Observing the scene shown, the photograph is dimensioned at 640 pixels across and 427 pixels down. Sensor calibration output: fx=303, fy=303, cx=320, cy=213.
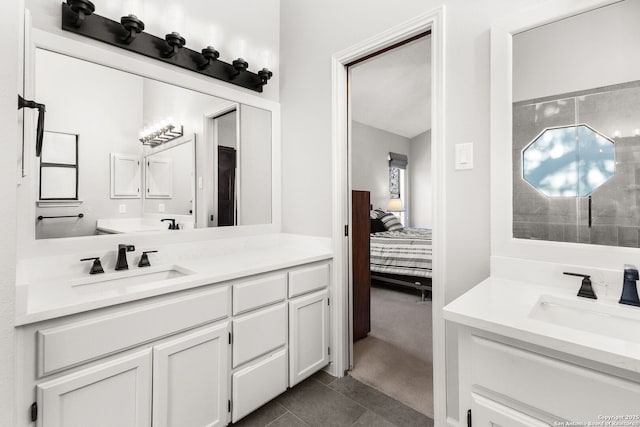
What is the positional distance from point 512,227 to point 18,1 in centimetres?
190

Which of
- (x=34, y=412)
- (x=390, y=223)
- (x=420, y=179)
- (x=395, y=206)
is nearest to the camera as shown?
(x=34, y=412)

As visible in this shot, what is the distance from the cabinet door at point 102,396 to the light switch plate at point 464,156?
5.41ft

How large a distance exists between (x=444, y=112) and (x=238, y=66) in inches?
55.3

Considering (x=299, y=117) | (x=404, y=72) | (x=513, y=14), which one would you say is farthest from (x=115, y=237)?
(x=404, y=72)

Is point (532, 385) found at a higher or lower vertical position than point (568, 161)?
lower

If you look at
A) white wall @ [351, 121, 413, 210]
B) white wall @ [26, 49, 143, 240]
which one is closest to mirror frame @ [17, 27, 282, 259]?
white wall @ [26, 49, 143, 240]

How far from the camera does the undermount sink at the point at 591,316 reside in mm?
957

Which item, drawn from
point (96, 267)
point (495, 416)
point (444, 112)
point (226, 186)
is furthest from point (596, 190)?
point (96, 267)

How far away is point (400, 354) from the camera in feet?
8.05

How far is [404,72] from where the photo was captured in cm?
456

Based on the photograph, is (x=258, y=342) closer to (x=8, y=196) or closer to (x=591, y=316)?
(x=8, y=196)

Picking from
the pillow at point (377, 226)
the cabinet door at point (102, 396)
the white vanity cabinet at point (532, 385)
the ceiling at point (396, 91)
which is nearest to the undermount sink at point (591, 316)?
the white vanity cabinet at point (532, 385)

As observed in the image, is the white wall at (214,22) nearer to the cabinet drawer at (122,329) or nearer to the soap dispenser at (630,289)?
the cabinet drawer at (122,329)

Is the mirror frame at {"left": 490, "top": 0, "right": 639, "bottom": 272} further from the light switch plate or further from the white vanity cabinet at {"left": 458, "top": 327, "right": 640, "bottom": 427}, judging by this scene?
the white vanity cabinet at {"left": 458, "top": 327, "right": 640, "bottom": 427}
